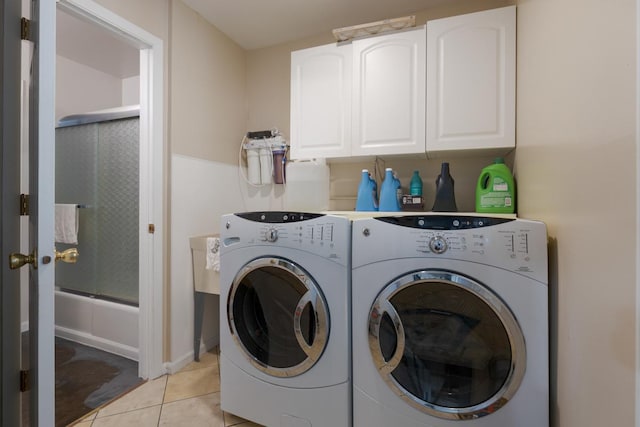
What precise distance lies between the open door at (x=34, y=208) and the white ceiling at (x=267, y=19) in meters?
1.28

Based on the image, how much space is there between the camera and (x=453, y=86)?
1.57m

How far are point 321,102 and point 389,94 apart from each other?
1.44ft

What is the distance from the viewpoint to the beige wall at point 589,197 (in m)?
0.58

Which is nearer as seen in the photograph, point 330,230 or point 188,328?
point 330,230

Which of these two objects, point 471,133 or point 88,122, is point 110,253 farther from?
point 471,133

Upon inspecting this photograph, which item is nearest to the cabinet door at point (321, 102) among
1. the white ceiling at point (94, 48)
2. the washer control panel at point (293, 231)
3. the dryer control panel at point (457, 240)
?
A: the washer control panel at point (293, 231)

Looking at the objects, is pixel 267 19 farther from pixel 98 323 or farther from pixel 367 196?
pixel 98 323

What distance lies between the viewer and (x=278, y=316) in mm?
1335

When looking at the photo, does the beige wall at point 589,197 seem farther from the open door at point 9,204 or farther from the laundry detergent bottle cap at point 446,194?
the open door at point 9,204

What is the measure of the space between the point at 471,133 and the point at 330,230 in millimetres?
987

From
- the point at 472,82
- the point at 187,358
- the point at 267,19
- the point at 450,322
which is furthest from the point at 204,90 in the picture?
the point at 450,322

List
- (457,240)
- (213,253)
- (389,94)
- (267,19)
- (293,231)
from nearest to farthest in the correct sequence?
(457,240) < (293,231) < (389,94) < (213,253) < (267,19)

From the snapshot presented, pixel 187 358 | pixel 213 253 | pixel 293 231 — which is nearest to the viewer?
pixel 293 231

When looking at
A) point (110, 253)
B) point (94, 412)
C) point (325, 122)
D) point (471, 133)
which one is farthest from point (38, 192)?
point (471, 133)
